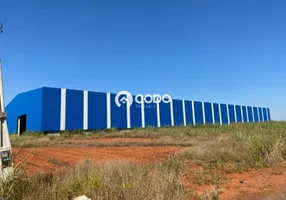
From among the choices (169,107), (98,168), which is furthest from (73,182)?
(169,107)

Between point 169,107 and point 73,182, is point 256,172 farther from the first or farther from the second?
point 169,107

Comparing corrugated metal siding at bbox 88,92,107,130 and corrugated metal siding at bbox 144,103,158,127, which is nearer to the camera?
corrugated metal siding at bbox 88,92,107,130

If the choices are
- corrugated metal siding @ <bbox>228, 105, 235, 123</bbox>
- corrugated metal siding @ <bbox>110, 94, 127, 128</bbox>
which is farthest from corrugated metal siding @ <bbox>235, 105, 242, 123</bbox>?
corrugated metal siding @ <bbox>110, 94, 127, 128</bbox>

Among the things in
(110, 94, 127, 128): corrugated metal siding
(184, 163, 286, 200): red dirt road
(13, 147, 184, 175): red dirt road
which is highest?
(110, 94, 127, 128): corrugated metal siding

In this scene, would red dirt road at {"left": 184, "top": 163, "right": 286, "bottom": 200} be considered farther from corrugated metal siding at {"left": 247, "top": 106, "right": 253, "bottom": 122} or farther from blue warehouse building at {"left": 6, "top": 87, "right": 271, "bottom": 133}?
corrugated metal siding at {"left": 247, "top": 106, "right": 253, "bottom": 122}

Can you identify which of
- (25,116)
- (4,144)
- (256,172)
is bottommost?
(256,172)

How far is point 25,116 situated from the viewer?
1265 inches

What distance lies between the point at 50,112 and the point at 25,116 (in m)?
5.54

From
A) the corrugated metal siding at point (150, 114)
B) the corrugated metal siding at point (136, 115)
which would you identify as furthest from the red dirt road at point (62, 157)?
the corrugated metal siding at point (150, 114)

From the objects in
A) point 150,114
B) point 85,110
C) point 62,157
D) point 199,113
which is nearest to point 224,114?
point 199,113

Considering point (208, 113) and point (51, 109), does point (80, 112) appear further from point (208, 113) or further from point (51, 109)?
point (208, 113)

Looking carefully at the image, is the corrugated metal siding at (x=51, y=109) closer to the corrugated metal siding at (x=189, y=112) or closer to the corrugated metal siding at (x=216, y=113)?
the corrugated metal siding at (x=189, y=112)

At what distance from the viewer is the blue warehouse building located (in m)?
28.8

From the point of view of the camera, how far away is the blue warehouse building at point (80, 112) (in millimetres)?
28750
